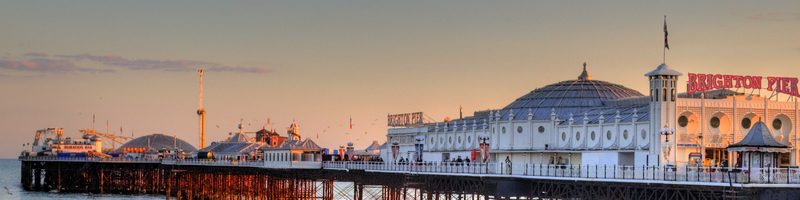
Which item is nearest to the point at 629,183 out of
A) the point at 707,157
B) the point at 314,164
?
the point at 707,157

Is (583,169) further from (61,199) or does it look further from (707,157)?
(61,199)

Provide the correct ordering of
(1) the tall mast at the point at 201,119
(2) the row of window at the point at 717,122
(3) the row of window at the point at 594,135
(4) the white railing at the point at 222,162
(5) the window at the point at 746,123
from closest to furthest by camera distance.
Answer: (2) the row of window at the point at 717,122 < (5) the window at the point at 746,123 < (3) the row of window at the point at 594,135 < (4) the white railing at the point at 222,162 < (1) the tall mast at the point at 201,119

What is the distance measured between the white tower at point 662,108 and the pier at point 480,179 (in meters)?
4.26

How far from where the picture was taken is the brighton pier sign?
196 ft

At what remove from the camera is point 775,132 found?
198 feet

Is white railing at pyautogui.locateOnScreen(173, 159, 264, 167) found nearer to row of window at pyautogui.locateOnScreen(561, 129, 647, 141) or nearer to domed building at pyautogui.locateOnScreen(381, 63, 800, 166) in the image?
domed building at pyautogui.locateOnScreen(381, 63, 800, 166)

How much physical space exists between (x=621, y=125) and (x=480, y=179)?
11113mm

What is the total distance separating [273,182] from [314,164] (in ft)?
71.7

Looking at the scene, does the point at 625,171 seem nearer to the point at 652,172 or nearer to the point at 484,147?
the point at 652,172

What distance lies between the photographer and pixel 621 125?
64500 millimetres

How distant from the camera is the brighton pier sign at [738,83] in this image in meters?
59.8

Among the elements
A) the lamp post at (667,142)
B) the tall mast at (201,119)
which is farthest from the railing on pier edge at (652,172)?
the tall mast at (201,119)

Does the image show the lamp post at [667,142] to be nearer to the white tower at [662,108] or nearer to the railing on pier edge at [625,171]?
the white tower at [662,108]

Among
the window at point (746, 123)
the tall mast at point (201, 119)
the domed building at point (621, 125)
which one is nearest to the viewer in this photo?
the domed building at point (621, 125)
